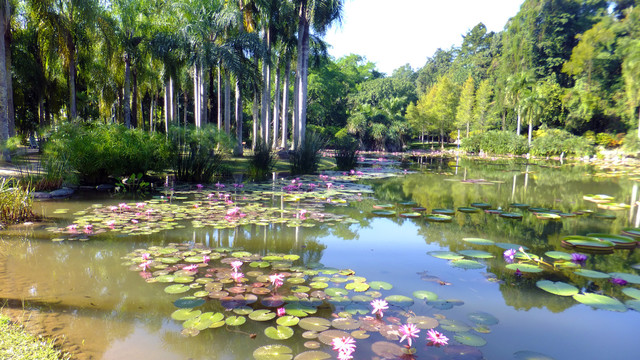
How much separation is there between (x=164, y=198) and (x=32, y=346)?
496 centimetres

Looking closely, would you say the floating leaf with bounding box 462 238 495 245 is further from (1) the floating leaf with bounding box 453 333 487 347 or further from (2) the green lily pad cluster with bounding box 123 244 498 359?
(1) the floating leaf with bounding box 453 333 487 347

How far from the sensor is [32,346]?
5.73ft

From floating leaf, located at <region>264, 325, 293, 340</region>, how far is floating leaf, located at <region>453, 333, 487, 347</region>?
0.99m

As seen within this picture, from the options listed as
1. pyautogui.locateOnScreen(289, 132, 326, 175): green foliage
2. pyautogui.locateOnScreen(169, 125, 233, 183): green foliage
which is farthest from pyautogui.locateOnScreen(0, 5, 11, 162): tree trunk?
pyautogui.locateOnScreen(289, 132, 326, 175): green foliage

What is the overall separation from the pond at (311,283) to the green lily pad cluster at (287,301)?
1 centimetres

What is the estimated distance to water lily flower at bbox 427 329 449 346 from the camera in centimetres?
190

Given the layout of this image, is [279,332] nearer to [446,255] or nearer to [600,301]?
[446,255]

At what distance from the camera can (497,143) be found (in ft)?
99.7

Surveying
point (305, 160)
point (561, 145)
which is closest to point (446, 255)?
point (305, 160)

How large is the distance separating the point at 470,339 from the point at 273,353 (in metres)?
1.14

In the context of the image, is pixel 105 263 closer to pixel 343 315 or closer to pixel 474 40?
pixel 343 315

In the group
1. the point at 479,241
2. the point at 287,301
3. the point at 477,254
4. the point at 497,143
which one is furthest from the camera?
the point at 497,143

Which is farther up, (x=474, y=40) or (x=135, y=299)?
(x=474, y=40)

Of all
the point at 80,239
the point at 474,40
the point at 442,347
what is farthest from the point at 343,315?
the point at 474,40
